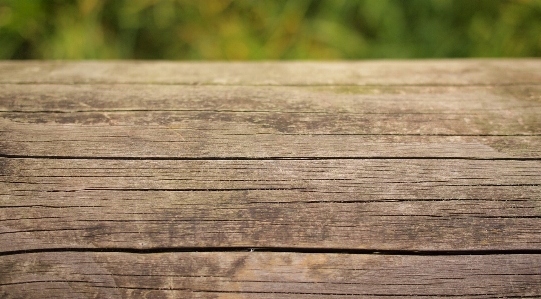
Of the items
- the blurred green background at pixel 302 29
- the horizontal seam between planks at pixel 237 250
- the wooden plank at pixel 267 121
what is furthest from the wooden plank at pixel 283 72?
the blurred green background at pixel 302 29

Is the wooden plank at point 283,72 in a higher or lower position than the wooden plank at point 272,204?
higher

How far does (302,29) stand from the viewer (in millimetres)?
2596

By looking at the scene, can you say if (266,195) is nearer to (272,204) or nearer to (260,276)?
(272,204)

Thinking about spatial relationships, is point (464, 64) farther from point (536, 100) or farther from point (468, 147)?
point (468, 147)

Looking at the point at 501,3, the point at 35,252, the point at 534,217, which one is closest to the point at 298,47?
the point at 501,3

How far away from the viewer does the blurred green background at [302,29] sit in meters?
2.54

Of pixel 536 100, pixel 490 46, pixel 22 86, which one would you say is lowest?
pixel 490 46

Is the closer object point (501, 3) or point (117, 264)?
point (117, 264)

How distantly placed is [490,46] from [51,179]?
2772 mm

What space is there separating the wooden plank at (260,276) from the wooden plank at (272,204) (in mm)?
33

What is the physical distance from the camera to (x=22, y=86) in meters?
1.25

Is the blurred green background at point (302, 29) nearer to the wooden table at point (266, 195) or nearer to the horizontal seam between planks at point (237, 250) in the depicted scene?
the wooden table at point (266, 195)

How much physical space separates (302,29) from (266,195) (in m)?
1.90

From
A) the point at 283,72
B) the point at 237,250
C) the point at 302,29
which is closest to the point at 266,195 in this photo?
the point at 237,250
